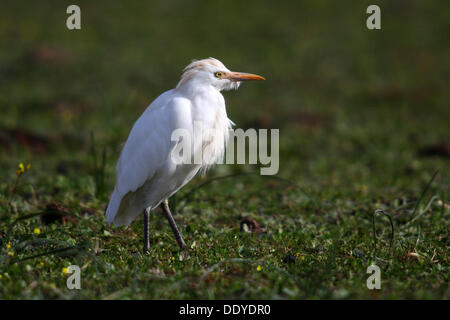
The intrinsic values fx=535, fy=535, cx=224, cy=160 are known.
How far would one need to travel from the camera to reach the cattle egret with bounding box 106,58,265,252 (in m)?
4.50

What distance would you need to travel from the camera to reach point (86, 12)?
15.7 meters

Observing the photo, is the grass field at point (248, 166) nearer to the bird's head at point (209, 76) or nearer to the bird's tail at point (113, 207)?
the bird's tail at point (113, 207)

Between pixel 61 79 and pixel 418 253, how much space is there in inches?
382

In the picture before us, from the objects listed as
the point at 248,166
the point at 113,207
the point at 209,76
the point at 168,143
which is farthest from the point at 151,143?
the point at 248,166

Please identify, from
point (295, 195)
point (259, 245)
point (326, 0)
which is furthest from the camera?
point (326, 0)

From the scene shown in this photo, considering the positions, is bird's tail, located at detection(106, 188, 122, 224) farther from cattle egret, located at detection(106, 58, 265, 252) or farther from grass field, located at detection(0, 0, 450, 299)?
grass field, located at detection(0, 0, 450, 299)

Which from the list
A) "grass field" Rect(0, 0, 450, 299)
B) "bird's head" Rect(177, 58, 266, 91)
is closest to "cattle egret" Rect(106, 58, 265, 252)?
"bird's head" Rect(177, 58, 266, 91)

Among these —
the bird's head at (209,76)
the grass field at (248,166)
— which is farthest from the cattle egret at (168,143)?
the grass field at (248,166)

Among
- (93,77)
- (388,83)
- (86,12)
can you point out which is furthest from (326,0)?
(93,77)

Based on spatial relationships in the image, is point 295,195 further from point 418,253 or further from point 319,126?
point 319,126

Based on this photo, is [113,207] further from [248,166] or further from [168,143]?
[248,166]

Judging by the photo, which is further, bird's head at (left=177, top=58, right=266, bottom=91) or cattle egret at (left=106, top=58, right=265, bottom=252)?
bird's head at (left=177, top=58, right=266, bottom=91)
